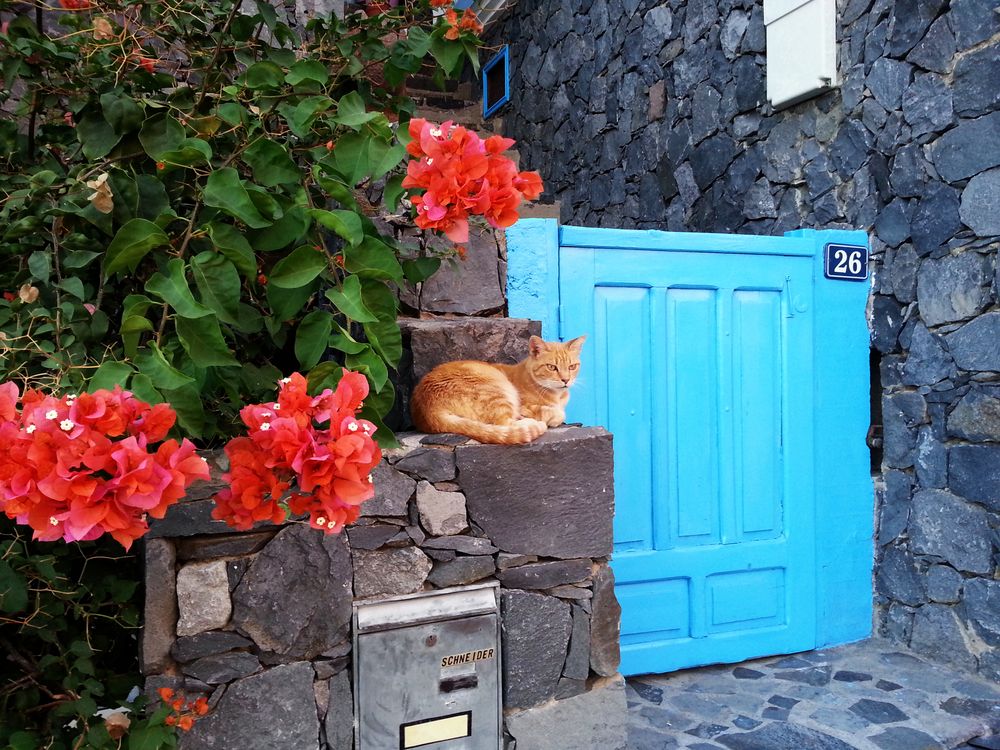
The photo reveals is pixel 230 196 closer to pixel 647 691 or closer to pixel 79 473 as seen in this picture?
pixel 79 473

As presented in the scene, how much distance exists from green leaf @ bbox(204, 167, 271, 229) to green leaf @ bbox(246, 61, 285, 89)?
280 mm

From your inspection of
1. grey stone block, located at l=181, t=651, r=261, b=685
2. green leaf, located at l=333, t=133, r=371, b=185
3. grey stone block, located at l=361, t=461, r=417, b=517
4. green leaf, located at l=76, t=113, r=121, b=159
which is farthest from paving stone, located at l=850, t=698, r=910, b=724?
green leaf, located at l=76, t=113, r=121, b=159

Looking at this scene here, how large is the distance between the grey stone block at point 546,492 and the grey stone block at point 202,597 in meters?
0.66

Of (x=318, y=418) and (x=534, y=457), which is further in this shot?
(x=534, y=457)

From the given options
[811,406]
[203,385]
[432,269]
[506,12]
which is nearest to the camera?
[203,385]

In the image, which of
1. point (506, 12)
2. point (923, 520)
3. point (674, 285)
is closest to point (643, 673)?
point (923, 520)

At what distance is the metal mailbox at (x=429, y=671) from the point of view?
191cm

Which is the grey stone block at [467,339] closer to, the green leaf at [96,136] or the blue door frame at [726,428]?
the blue door frame at [726,428]

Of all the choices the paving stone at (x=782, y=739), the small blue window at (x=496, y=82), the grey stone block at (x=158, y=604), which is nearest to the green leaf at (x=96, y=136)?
the grey stone block at (x=158, y=604)

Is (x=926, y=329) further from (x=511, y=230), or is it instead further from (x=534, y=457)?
(x=534, y=457)

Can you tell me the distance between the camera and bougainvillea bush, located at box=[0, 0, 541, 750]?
89cm

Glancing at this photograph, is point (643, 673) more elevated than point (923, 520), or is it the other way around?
point (923, 520)

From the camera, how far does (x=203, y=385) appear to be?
3.97 feet

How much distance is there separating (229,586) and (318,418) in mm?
1032
